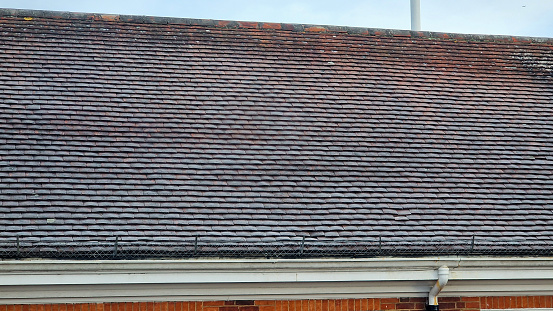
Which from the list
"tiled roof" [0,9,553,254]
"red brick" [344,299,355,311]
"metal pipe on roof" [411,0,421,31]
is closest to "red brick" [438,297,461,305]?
"tiled roof" [0,9,553,254]

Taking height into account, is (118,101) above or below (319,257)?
above

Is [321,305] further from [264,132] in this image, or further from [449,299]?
[264,132]

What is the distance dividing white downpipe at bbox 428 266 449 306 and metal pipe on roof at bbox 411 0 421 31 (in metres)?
6.81

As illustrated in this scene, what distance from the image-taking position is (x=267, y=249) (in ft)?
22.9

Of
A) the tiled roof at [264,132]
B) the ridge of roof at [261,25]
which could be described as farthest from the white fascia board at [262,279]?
the ridge of roof at [261,25]

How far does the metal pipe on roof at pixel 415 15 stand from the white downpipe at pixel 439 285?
22.3ft

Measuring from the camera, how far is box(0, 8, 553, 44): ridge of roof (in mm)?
10125

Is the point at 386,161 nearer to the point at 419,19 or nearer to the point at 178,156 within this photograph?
the point at 178,156

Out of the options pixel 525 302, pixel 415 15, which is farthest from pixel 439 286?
pixel 415 15

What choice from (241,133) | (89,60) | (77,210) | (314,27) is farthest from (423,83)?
(77,210)

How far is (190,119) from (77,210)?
2061mm

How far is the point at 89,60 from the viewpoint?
370 inches

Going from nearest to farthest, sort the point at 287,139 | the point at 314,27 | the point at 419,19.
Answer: the point at 287,139 → the point at 314,27 → the point at 419,19

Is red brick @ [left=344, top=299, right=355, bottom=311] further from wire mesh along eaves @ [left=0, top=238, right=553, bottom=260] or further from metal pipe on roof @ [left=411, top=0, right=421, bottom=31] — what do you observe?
metal pipe on roof @ [left=411, top=0, right=421, bottom=31]
